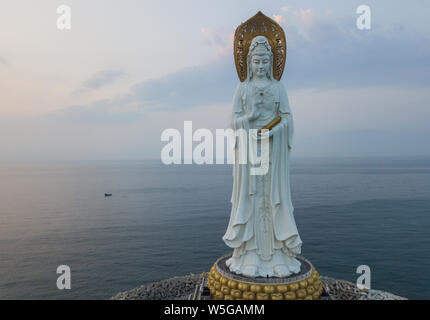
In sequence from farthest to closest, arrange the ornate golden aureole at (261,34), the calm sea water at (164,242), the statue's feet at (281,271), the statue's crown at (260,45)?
the calm sea water at (164,242) < the ornate golden aureole at (261,34) < the statue's crown at (260,45) < the statue's feet at (281,271)

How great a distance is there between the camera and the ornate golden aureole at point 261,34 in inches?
323

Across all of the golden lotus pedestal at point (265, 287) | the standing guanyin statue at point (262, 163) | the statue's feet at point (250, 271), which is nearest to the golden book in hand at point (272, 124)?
the standing guanyin statue at point (262, 163)

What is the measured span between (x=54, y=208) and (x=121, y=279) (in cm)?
2182

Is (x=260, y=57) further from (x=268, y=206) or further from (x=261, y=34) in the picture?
(x=268, y=206)

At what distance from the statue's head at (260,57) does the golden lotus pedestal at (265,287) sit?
5377 millimetres

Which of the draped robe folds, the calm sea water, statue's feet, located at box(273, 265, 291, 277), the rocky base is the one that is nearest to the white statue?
the draped robe folds

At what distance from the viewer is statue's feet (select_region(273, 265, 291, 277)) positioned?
7.61 m

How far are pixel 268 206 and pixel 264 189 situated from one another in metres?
0.48

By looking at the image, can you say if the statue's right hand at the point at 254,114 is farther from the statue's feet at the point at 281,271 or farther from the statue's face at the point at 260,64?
the statue's feet at the point at 281,271

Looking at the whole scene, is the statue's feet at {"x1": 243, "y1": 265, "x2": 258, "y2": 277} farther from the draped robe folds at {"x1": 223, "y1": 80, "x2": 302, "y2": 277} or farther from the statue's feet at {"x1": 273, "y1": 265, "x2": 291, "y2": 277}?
the statue's feet at {"x1": 273, "y1": 265, "x2": 291, "y2": 277}

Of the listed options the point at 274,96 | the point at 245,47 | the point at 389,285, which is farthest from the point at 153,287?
the point at 389,285

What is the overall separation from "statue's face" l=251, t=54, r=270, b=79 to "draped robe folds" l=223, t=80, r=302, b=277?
1.34 ft

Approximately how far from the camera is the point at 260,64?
26.2 ft

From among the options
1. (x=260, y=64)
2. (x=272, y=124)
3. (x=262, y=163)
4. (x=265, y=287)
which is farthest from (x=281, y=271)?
(x=260, y=64)
